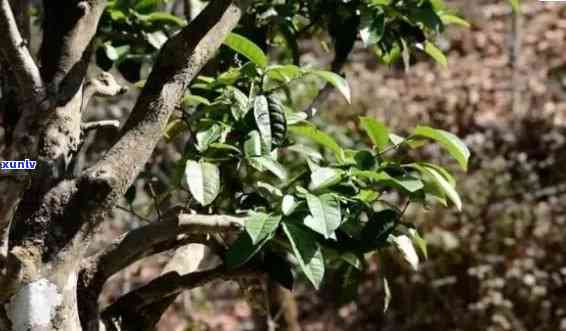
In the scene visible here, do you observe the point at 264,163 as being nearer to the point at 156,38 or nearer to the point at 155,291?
the point at 155,291

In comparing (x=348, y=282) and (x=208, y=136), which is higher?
(x=208, y=136)

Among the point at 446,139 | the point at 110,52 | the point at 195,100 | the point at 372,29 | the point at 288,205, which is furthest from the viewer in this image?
the point at 110,52

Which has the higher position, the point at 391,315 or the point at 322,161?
the point at 322,161

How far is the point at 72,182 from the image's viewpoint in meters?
1.36

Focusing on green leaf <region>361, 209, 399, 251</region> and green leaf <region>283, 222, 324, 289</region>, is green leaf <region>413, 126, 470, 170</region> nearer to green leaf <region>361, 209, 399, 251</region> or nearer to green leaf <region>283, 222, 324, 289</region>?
green leaf <region>361, 209, 399, 251</region>

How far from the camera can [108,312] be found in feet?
5.06

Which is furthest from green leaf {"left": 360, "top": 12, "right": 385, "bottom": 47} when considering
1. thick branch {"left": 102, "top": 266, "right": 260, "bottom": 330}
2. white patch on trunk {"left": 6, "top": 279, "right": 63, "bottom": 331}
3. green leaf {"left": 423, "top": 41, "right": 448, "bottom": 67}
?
white patch on trunk {"left": 6, "top": 279, "right": 63, "bottom": 331}

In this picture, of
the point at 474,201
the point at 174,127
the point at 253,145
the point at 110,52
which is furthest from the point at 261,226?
the point at 474,201

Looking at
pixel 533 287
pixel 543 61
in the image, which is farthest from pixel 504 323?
pixel 543 61

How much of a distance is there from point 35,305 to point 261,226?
33 cm

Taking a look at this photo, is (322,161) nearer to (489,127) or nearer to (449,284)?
(449,284)

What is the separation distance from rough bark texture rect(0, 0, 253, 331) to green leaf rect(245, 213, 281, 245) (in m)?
0.10

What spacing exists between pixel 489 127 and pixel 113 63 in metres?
3.55

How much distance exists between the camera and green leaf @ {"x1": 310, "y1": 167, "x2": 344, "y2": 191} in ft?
4.73
